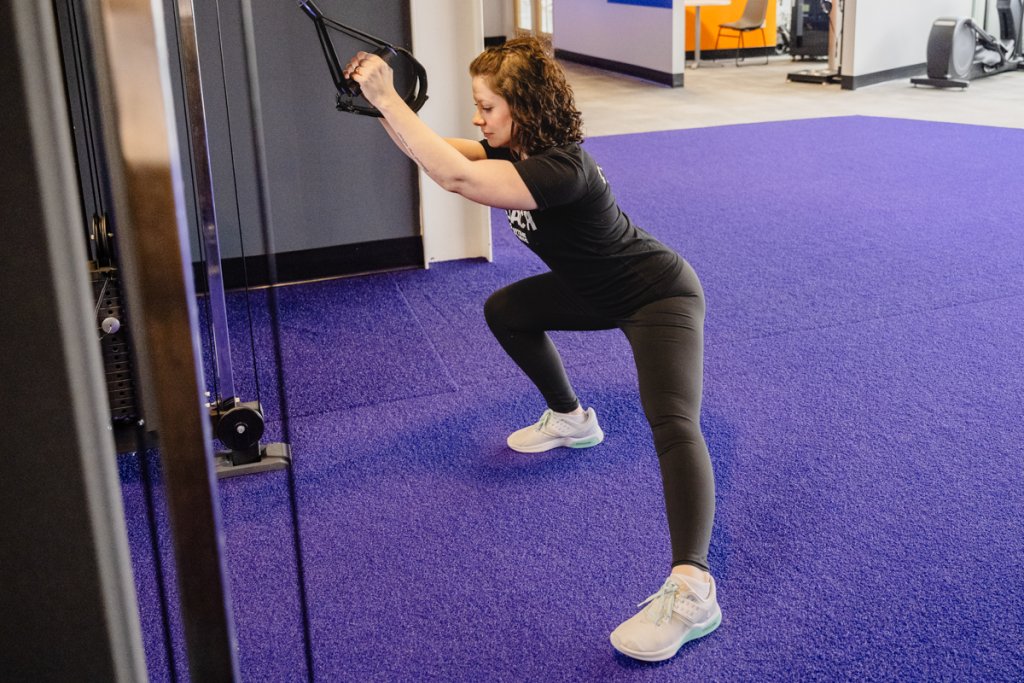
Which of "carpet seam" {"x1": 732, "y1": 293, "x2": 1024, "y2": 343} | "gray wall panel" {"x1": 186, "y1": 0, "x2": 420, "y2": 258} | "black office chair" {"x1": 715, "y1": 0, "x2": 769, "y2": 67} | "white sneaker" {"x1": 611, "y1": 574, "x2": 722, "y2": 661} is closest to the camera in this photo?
"white sneaker" {"x1": 611, "y1": 574, "x2": 722, "y2": 661}

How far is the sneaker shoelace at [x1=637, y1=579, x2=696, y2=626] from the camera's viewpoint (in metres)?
1.82

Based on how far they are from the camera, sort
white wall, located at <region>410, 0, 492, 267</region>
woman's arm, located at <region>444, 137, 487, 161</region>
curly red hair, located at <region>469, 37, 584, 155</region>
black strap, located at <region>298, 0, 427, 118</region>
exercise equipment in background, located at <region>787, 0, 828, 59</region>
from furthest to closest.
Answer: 1. exercise equipment in background, located at <region>787, 0, 828, 59</region>
2. white wall, located at <region>410, 0, 492, 267</region>
3. woman's arm, located at <region>444, 137, 487, 161</region>
4. curly red hair, located at <region>469, 37, 584, 155</region>
5. black strap, located at <region>298, 0, 427, 118</region>

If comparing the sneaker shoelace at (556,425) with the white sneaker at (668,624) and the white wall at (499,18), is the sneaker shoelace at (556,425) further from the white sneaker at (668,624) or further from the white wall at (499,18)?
the white wall at (499,18)

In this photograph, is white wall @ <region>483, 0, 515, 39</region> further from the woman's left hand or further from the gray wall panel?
the woman's left hand

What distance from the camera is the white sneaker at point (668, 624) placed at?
5.89ft

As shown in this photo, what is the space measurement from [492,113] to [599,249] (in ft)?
1.13

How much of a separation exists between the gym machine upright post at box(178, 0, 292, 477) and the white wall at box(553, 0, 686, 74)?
24.6 ft

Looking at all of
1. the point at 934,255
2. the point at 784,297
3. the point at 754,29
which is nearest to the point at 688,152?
the point at 934,255

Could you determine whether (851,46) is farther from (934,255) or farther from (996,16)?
(934,255)

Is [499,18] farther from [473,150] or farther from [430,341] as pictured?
[473,150]

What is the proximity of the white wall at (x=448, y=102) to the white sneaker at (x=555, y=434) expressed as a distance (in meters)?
1.74

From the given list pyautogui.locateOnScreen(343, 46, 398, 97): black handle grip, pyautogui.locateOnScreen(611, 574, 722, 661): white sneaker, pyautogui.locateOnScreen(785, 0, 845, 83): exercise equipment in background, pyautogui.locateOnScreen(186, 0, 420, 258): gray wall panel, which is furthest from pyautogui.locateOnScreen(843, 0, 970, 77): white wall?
pyautogui.locateOnScreen(611, 574, 722, 661): white sneaker

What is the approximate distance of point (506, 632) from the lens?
74.2 inches

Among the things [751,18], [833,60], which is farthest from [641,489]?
[751,18]
